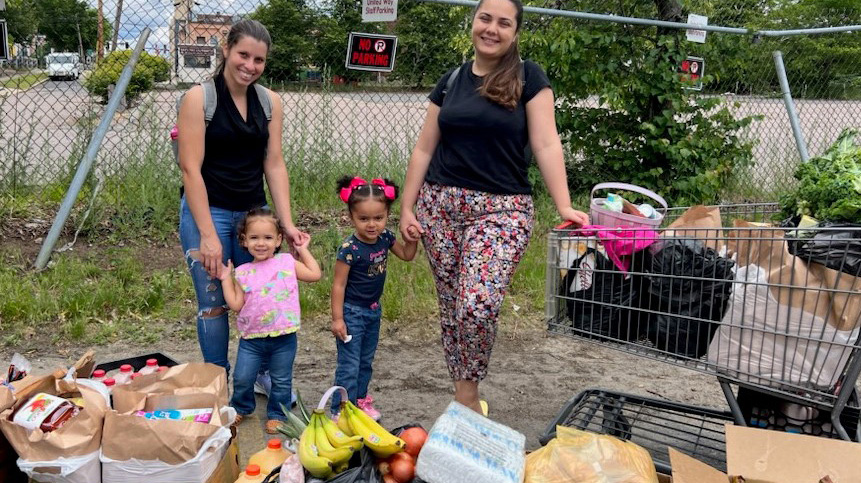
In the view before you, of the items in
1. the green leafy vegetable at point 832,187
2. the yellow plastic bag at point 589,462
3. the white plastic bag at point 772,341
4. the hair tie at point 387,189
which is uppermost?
the green leafy vegetable at point 832,187

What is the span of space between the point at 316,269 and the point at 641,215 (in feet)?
5.27

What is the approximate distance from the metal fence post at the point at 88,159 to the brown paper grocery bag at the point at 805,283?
4.18 metres

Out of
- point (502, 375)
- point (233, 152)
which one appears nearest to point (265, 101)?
point (233, 152)

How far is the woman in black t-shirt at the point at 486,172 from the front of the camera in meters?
3.22

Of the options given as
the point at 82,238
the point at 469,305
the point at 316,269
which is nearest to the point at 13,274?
the point at 82,238

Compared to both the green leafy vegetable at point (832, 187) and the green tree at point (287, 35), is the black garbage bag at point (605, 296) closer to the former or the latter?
the green leafy vegetable at point (832, 187)

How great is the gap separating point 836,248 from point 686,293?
578 millimetres

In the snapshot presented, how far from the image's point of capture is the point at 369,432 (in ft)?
9.10

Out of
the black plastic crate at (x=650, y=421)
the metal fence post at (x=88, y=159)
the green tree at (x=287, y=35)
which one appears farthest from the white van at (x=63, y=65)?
the black plastic crate at (x=650, y=421)

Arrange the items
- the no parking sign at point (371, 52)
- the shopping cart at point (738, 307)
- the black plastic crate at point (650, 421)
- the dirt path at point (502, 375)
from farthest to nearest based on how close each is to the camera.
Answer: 1. the no parking sign at point (371, 52)
2. the dirt path at point (502, 375)
3. the black plastic crate at point (650, 421)
4. the shopping cart at point (738, 307)

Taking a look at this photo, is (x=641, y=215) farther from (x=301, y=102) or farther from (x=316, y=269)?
(x=301, y=102)

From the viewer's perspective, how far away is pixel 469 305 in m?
3.23

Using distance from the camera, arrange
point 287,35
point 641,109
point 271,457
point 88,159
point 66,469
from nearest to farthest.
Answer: point 66,469 < point 271,457 < point 88,159 < point 287,35 < point 641,109

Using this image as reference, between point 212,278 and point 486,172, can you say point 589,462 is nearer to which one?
point 486,172
